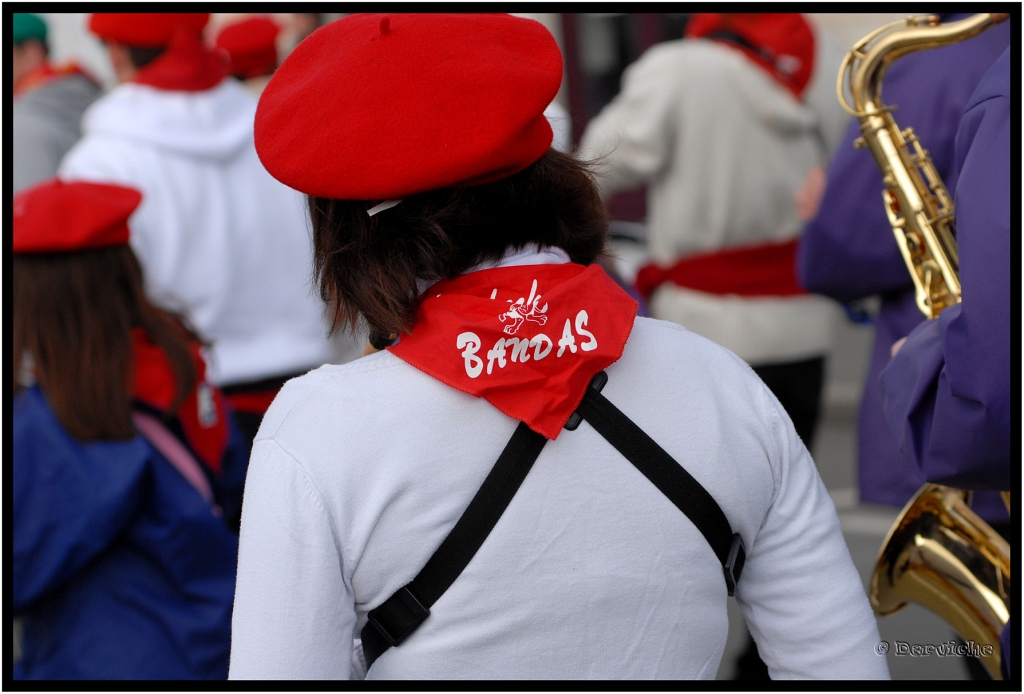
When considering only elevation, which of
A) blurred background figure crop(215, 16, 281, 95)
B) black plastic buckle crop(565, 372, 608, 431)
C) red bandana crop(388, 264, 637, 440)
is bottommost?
blurred background figure crop(215, 16, 281, 95)

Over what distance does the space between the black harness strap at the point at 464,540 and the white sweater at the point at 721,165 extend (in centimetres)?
230

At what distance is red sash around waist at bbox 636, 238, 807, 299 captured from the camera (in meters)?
3.62

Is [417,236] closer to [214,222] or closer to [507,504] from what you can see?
[507,504]

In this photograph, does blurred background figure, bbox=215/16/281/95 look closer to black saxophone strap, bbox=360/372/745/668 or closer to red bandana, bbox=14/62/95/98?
red bandana, bbox=14/62/95/98

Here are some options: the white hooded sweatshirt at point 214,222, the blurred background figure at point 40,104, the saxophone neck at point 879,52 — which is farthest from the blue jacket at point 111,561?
the blurred background figure at point 40,104

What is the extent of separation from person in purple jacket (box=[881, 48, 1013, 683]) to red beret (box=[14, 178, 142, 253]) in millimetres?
1778

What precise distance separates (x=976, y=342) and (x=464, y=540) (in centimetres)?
80

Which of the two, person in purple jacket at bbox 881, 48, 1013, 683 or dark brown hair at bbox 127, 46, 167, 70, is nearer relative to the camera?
person in purple jacket at bbox 881, 48, 1013, 683

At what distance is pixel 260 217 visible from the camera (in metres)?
3.37

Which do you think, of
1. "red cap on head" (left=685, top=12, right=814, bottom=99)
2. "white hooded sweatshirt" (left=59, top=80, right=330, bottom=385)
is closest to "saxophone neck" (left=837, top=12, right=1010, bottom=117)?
"red cap on head" (left=685, top=12, right=814, bottom=99)

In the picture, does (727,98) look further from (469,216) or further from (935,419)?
(469,216)

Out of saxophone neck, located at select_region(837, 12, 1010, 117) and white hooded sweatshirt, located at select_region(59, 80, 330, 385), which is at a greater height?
saxophone neck, located at select_region(837, 12, 1010, 117)

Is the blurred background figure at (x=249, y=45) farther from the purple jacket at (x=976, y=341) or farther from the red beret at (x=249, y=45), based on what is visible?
the purple jacket at (x=976, y=341)

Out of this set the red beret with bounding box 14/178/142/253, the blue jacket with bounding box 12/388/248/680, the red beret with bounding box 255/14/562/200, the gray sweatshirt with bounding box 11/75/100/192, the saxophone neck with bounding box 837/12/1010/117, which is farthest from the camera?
the gray sweatshirt with bounding box 11/75/100/192
